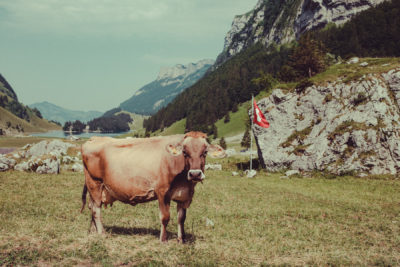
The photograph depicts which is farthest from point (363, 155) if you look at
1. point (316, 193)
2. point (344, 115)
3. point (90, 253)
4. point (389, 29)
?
point (389, 29)

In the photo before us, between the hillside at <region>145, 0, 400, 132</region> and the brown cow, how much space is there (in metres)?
36.6

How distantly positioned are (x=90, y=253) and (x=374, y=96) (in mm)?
29404

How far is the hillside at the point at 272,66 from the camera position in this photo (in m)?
94.2

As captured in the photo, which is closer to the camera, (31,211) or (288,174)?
(31,211)

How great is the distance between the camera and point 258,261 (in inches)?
296

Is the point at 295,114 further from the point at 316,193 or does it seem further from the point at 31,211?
the point at 31,211

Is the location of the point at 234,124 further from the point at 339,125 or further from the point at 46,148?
the point at 339,125

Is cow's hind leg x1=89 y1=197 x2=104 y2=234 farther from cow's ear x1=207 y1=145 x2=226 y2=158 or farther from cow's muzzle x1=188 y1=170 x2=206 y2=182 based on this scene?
cow's ear x1=207 y1=145 x2=226 y2=158

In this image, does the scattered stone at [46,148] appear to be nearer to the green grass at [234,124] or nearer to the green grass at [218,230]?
the green grass at [218,230]

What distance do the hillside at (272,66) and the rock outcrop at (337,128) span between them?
35.6ft

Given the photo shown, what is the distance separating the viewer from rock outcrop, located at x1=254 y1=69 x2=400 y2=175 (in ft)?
82.4

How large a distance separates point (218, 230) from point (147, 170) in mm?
4311

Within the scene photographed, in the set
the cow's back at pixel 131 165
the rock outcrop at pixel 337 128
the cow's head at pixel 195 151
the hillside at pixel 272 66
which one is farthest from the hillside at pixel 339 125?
the cow's back at pixel 131 165

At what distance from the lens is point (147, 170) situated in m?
8.33
